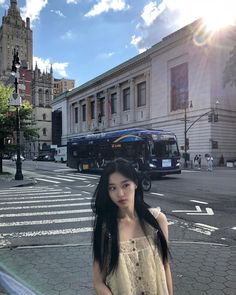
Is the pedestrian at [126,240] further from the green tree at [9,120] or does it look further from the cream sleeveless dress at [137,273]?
the green tree at [9,120]

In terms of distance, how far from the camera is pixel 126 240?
7.45 feet

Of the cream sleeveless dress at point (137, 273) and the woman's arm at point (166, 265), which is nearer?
the cream sleeveless dress at point (137, 273)

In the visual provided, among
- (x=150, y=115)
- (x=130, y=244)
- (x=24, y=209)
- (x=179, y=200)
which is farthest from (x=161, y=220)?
(x=150, y=115)

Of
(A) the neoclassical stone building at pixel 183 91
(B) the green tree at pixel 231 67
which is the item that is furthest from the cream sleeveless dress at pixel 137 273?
(A) the neoclassical stone building at pixel 183 91

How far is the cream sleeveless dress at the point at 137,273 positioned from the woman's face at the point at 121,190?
0.23m

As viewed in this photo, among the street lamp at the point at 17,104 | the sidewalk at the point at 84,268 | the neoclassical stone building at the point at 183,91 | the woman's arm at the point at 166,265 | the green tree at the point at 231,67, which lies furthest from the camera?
the neoclassical stone building at the point at 183,91

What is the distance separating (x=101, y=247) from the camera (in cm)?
229

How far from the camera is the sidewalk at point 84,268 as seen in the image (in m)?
4.66

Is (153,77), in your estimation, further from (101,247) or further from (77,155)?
(101,247)

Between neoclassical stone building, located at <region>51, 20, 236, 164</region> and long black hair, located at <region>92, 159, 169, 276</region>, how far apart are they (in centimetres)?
4095

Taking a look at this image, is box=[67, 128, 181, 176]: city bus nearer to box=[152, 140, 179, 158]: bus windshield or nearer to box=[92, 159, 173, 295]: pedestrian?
box=[152, 140, 179, 158]: bus windshield

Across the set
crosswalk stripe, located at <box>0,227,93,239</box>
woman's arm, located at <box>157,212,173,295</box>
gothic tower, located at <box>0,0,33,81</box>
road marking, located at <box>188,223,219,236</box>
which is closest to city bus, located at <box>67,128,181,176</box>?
road marking, located at <box>188,223,219,236</box>

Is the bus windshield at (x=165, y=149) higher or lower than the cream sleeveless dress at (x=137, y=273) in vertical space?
higher

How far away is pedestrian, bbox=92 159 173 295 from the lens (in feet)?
7.24
